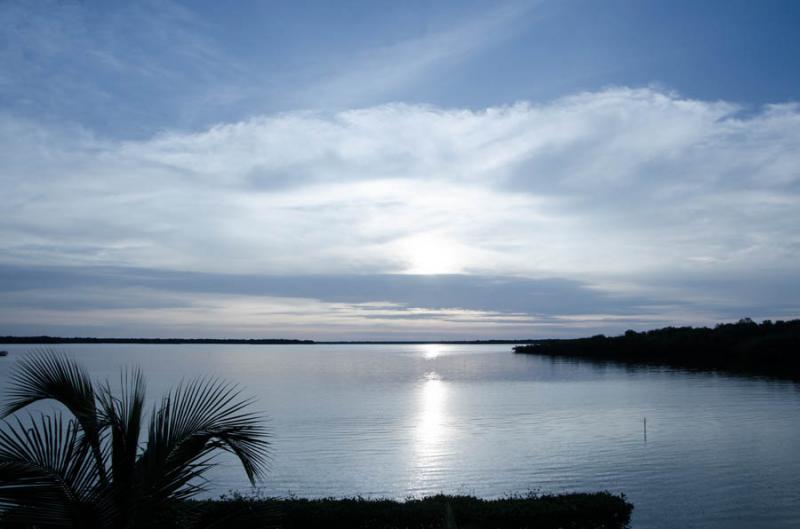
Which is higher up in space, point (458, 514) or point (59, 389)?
point (59, 389)

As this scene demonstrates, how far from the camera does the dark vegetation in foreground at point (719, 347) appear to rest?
11844 centimetres

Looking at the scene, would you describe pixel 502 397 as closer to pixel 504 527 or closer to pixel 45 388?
pixel 504 527

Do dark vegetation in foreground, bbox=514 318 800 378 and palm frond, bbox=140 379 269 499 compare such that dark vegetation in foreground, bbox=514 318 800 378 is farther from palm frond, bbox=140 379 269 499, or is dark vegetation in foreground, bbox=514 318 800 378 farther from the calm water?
palm frond, bbox=140 379 269 499

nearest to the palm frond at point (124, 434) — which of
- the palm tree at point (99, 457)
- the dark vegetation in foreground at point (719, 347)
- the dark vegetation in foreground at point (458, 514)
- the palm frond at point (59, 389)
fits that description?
the palm tree at point (99, 457)

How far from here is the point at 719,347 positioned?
457 ft

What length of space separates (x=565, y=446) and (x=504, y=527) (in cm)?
2232

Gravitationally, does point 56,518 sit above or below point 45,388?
below

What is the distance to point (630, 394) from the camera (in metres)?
77.2

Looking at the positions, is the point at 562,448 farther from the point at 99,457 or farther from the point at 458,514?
the point at 99,457

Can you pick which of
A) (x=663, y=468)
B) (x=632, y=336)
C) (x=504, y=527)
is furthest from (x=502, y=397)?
(x=632, y=336)

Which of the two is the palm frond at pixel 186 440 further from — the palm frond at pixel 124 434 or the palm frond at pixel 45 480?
the palm frond at pixel 45 480

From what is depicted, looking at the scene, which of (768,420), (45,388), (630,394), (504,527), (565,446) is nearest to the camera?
(45,388)

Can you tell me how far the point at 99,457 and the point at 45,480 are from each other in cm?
55

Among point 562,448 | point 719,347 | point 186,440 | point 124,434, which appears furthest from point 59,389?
point 719,347
